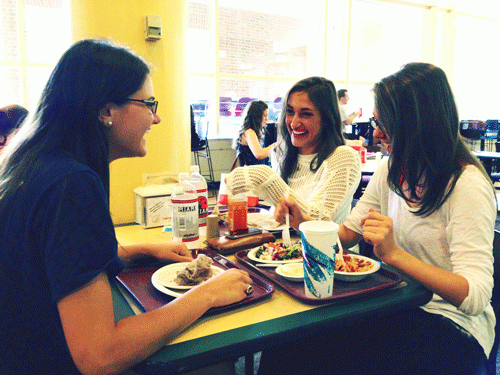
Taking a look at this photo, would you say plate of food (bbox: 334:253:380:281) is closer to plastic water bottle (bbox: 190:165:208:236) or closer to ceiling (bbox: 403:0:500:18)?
plastic water bottle (bbox: 190:165:208:236)

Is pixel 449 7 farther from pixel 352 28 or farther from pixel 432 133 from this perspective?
pixel 432 133

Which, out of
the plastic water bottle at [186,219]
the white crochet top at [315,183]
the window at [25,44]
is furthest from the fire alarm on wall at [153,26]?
the window at [25,44]

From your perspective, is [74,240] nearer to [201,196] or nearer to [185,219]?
[185,219]

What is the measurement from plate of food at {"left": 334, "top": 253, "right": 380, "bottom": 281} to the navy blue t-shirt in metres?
0.58

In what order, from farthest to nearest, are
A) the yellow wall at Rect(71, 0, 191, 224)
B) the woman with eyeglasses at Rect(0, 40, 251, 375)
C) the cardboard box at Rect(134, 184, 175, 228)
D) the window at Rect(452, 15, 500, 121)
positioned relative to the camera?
the window at Rect(452, 15, 500, 121) < the yellow wall at Rect(71, 0, 191, 224) < the cardboard box at Rect(134, 184, 175, 228) < the woman with eyeglasses at Rect(0, 40, 251, 375)

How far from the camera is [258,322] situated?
84 cm

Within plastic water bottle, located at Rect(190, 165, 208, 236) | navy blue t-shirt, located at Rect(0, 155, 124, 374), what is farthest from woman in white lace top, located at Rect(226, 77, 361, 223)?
navy blue t-shirt, located at Rect(0, 155, 124, 374)

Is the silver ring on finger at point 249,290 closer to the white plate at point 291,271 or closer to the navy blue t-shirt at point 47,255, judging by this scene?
the white plate at point 291,271

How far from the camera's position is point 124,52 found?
0.96 metres

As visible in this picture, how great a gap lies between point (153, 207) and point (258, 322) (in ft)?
3.36

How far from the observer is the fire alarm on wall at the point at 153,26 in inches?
75.8

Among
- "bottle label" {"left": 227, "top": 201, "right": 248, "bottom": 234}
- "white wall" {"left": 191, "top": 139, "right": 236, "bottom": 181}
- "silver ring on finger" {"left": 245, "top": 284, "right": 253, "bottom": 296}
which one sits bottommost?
"white wall" {"left": 191, "top": 139, "right": 236, "bottom": 181}

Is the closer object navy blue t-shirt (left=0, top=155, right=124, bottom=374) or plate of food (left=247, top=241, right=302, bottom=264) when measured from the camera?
navy blue t-shirt (left=0, top=155, right=124, bottom=374)

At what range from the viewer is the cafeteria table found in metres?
0.73
